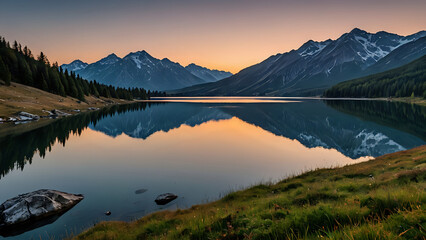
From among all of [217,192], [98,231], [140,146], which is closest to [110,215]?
[98,231]

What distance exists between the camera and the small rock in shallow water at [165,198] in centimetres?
1819

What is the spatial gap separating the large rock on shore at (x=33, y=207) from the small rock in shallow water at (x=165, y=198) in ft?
21.8

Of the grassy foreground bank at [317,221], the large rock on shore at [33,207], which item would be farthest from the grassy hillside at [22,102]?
the grassy foreground bank at [317,221]

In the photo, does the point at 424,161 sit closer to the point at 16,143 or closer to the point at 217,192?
the point at 217,192

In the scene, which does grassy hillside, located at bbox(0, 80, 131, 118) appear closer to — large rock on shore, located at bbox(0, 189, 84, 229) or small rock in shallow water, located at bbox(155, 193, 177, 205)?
large rock on shore, located at bbox(0, 189, 84, 229)

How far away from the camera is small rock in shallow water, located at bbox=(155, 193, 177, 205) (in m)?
18.2

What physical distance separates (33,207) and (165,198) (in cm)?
910

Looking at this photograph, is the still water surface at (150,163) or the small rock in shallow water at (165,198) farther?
the still water surface at (150,163)

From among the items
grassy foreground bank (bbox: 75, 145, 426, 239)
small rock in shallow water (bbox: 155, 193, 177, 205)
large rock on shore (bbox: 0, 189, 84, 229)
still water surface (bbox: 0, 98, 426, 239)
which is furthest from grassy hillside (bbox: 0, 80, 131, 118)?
grassy foreground bank (bbox: 75, 145, 426, 239)

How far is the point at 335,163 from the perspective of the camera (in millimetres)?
31000

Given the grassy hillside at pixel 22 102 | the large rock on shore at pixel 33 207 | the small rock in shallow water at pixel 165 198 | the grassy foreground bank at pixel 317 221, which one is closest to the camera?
the grassy foreground bank at pixel 317 221

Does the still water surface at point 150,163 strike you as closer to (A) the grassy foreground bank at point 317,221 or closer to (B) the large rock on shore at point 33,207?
(B) the large rock on shore at point 33,207

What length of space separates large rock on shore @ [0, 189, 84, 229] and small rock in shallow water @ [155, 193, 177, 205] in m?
6.64

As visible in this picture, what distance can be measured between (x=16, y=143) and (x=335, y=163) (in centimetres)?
5148
